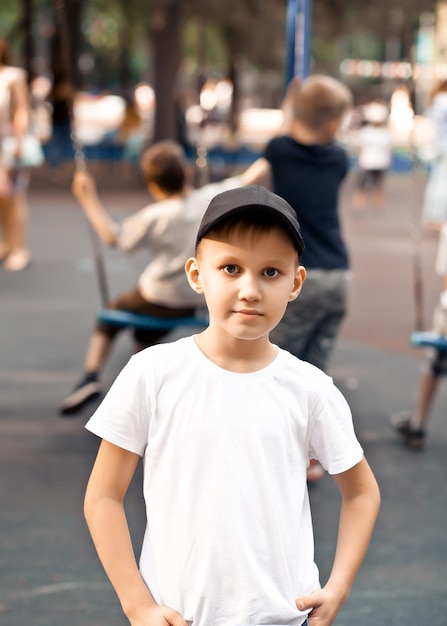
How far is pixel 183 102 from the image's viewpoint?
85.5ft

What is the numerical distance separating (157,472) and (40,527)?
107 inches

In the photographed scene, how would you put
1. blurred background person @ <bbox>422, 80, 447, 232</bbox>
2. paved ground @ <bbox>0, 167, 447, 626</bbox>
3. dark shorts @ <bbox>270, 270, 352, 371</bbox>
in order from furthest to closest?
1. blurred background person @ <bbox>422, 80, 447, 232</bbox>
2. dark shorts @ <bbox>270, 270, 352, 371</bbox>
3. paved ground @ <bbox>0, 167, 447, 626</bbox>

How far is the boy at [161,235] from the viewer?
5.95 metres

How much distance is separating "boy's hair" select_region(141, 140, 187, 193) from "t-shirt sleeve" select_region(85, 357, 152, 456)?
3956mm

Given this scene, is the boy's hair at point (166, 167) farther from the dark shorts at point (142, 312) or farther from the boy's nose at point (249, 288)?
the boy's nose at point (249, 288)

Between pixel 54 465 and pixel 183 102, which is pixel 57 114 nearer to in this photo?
pixel 183 102

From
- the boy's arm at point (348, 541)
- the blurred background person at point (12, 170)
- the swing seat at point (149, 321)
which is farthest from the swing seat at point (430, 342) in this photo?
the blurred background person at point (12, 170)

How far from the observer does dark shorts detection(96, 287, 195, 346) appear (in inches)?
240

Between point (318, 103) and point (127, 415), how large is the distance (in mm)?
3178

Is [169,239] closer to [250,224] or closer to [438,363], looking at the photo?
[438,363]

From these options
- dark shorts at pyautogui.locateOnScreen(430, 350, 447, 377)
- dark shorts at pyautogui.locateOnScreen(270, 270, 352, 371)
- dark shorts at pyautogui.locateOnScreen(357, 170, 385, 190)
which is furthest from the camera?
dark shorts at pyautogui.locateOnScreen(357, 170, 385, 190)

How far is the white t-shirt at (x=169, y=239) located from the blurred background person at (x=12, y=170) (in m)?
4.42

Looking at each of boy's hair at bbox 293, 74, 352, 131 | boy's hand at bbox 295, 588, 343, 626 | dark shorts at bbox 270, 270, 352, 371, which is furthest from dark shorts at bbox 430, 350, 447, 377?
boy's hand at bbox 295, 588, 343, 626

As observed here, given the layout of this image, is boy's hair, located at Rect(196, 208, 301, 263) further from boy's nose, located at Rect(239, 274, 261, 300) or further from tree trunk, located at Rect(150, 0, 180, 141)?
tree trunk, located at Rect(150, 0, 180, 141)
